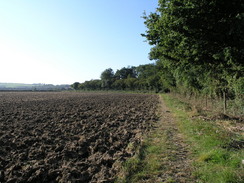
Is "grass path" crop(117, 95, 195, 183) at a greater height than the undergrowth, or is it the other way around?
the undergrowth

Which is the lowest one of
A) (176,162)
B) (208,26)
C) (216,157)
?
(176,162)

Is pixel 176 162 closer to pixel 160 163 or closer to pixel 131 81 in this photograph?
pixel 160 163

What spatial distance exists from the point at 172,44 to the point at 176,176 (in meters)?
6.12

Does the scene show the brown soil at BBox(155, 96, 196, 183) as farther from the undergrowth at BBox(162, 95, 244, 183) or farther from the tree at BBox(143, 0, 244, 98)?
the tree at BBox(143, 0, 244, 98)

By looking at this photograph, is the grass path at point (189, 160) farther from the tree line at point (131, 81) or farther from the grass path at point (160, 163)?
the tree line at point (131, 81)

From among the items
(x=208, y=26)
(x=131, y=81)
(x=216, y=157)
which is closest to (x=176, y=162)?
(x=216, y=157)

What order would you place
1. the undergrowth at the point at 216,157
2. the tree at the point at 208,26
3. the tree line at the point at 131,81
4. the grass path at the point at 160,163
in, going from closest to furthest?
the undergrowth at the point at 216,157, the grass path at the point at 160,163, the tree at the point at 208,26, the tree line at the point at 131,81

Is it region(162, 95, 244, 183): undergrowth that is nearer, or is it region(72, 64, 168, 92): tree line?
region(162, 95, 244, 183): undergrowth

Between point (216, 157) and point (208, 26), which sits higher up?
point (208, 26)

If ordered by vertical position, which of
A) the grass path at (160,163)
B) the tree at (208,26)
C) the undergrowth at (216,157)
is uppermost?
the tree at (208,26)

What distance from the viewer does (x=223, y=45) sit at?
6316mm

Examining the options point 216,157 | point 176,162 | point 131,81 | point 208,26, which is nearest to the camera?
point 216,157

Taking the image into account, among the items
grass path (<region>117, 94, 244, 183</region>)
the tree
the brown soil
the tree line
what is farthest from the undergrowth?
the tree line

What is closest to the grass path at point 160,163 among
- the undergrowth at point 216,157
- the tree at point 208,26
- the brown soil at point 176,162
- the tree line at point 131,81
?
the brown soil at point 176,162
